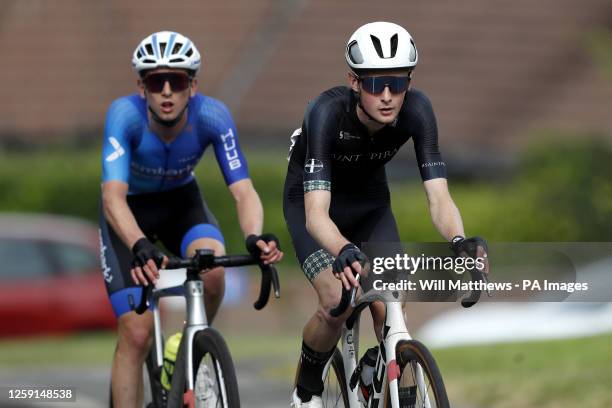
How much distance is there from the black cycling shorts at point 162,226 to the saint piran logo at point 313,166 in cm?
148

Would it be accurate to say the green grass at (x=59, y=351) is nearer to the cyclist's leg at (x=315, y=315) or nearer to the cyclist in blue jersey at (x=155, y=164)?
the cyclist in blue jersey at (x=155, y=164)

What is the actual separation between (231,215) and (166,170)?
18223 mm

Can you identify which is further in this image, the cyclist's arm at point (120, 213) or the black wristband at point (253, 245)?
the cyclist's arm at point (120, 213)

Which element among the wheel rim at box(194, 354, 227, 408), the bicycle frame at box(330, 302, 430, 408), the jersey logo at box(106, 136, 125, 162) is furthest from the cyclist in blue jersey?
the bicycle frame at box(330, 302, 430, 408)

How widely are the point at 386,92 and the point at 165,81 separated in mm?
1625

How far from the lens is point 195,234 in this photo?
844 cm

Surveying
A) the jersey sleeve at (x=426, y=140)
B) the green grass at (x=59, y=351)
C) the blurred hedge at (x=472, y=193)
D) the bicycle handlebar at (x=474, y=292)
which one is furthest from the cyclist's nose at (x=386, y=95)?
the blurred hedge at (x=472, y=193)

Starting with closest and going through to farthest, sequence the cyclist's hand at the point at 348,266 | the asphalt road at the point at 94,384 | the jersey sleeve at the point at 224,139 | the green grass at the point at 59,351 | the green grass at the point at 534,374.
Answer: the cyclist's hand at the point at 348,266
the jersey sleeve at the point at 224,139
the green grass at the point at 534,374
the asphalt road at the point at 94,384
the green grass at the point at 59,351

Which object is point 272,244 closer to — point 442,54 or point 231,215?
point 231,215

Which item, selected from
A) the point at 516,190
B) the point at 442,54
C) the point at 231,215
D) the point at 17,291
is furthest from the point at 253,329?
the point at 442,54

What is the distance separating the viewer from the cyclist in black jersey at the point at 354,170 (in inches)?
277

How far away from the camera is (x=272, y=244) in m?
7.52

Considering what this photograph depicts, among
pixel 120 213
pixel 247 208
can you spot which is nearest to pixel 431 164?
pixel 247 208

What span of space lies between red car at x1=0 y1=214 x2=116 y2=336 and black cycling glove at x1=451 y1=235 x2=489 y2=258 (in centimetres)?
1291
